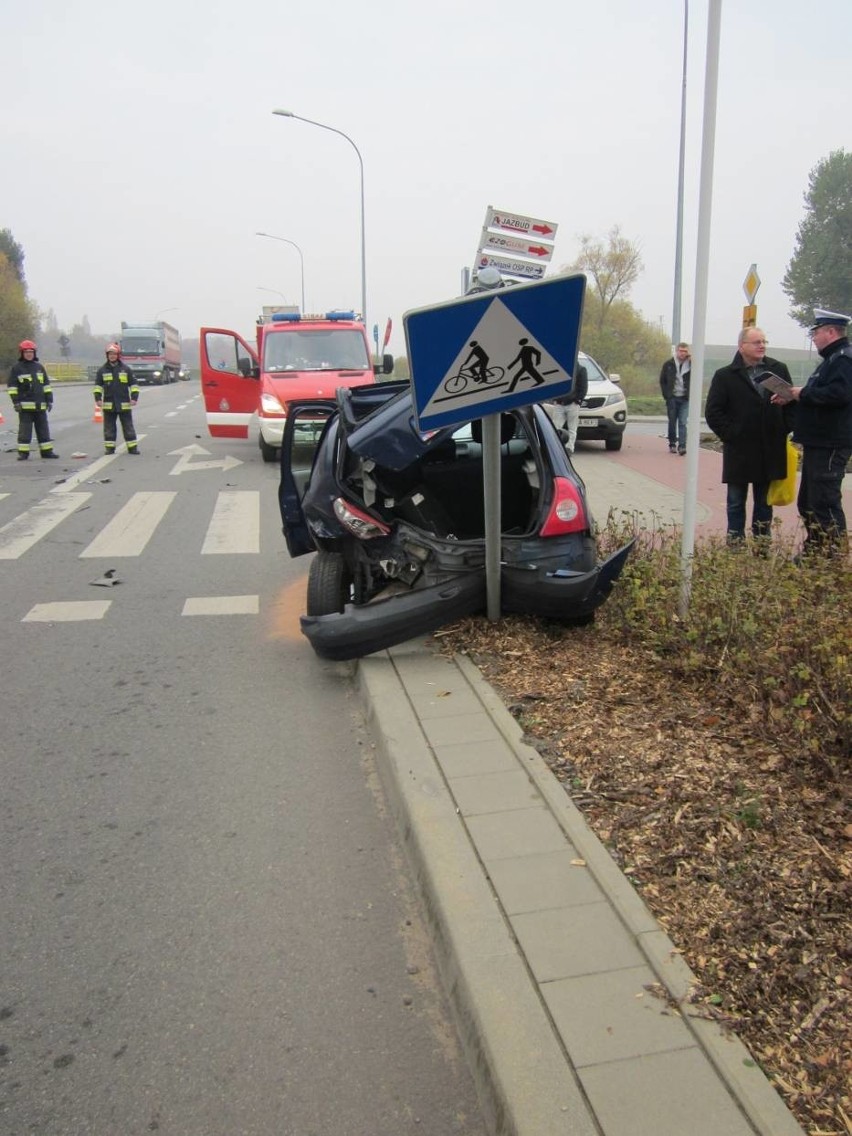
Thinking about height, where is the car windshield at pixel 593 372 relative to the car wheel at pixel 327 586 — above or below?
above

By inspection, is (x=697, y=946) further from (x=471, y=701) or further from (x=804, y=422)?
(x=804, y=422)

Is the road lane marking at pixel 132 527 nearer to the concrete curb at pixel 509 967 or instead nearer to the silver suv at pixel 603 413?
the concrete curb at pixel 509 967

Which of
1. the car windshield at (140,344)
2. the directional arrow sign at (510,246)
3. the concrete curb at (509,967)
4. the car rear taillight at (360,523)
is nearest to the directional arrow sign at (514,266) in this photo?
the directional arrow sign at (510,246)

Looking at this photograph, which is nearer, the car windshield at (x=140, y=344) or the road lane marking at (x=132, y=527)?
the road lane marking at (x=132, y=527)

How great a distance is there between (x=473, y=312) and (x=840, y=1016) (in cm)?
324

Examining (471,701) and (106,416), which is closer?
(471,701)

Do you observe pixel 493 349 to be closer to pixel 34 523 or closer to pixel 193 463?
pixel 34 523

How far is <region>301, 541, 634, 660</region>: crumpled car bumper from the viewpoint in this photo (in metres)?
5.35

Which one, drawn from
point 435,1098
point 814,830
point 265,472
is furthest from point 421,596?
point 265,472

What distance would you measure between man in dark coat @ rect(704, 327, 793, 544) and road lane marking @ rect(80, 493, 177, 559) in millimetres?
5492

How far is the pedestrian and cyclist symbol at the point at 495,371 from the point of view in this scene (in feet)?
14.9

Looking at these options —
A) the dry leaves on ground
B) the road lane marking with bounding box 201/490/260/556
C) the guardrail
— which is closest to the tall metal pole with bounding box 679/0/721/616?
the dry leaves on ground

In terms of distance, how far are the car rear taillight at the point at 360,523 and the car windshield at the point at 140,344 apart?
5101 cm

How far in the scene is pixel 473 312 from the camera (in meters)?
4.45
